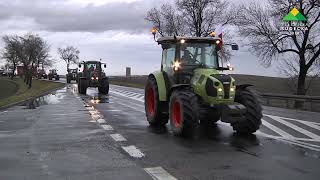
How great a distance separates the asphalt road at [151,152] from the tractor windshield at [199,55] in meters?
1.92

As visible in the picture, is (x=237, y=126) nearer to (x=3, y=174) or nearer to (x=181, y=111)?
(x=181, y=111)

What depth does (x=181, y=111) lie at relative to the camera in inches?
449

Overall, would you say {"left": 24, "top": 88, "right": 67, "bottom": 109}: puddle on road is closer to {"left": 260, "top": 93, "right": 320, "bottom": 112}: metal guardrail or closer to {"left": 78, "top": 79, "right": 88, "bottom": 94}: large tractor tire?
{"left": 78, "top": 79, "right": 88, "bottom": 94}: large tractor tire

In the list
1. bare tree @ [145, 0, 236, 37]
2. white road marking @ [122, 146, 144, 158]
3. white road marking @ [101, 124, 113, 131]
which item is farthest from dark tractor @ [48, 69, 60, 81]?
white road marking @ [122, 146, 144, 158]

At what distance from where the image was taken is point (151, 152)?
31.4ft

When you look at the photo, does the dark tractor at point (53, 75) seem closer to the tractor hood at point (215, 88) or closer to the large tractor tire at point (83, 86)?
the large tractor tire at point (83, 86)

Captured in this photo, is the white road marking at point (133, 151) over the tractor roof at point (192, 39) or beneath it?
beneath

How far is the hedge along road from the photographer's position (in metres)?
7.73

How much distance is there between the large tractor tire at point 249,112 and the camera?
465 inches

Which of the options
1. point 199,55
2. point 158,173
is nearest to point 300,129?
point 199,55

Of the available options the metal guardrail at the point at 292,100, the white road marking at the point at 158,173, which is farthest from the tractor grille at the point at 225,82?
the metal guardrail at the point at 292,100

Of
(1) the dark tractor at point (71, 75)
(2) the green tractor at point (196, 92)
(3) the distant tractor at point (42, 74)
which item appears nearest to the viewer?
(2) the green tractor at point (196, 92)

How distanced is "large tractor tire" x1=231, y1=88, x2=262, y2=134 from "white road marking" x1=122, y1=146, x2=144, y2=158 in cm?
306

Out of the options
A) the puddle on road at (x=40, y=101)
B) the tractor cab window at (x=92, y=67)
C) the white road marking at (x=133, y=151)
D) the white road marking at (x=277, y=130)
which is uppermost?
the tractor cab window at (x=92, y=67)
